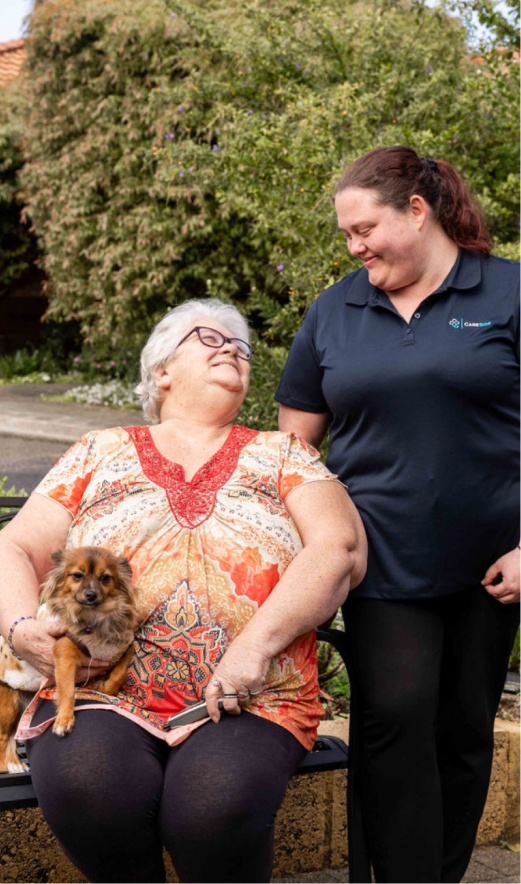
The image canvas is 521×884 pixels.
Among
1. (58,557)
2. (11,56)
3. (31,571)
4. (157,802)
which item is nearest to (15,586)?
(31,571)

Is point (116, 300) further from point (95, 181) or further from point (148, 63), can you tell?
point (148, 63)

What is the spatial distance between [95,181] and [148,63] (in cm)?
187

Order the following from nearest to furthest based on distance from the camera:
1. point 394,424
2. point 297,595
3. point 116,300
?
point 297,595 → point 394,424 → point 116,300

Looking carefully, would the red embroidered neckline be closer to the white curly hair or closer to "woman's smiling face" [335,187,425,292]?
the white curly hair

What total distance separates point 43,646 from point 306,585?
691mm

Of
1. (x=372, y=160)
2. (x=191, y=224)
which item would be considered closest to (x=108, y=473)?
(x=372, y=160)

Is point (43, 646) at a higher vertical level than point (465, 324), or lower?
lower

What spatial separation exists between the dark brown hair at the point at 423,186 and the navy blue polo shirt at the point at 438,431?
137 millimetres

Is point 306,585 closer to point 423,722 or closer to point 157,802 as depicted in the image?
point 423,722

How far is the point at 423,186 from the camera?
2.59 meters

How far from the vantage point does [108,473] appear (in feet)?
8.39

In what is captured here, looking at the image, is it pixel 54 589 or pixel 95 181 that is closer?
pixel 54 589

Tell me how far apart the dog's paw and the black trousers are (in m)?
0.84

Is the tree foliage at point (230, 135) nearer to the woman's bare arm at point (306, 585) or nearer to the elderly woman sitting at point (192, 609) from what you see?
the elderly woman sitting at point (192, 609)
